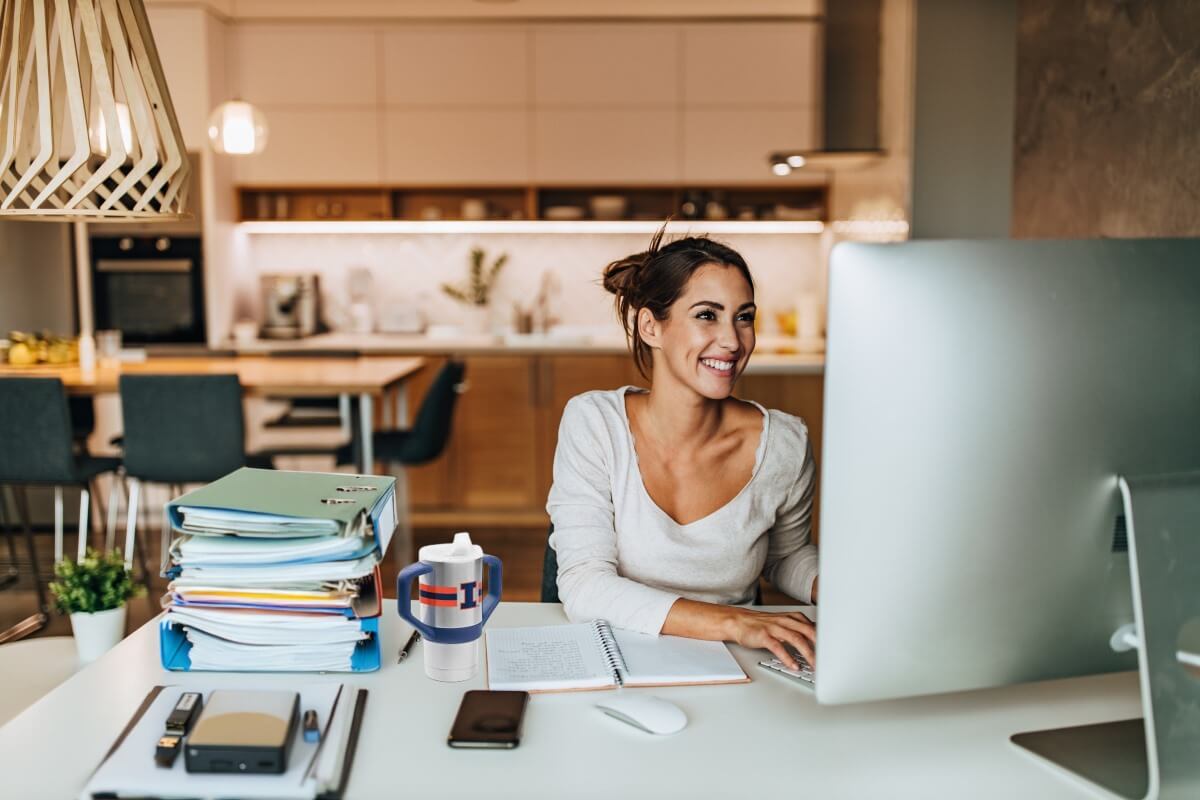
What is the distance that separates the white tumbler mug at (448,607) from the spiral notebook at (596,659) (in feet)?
0.15

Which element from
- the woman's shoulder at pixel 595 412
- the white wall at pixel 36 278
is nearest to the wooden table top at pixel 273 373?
the white wall at pixel 36 278

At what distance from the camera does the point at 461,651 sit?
129 cm

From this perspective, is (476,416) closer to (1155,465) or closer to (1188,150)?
(1188,150)

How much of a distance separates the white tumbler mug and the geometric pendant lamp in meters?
0.82

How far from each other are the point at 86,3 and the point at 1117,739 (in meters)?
1.71

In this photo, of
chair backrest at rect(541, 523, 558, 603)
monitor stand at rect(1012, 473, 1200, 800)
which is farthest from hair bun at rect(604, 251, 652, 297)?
monitor stand at rect(1012, 473, 1200, 800)

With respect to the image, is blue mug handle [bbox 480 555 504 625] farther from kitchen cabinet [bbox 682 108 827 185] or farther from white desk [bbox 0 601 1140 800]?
kitchen cabinet [bbox 682 108 827 185]

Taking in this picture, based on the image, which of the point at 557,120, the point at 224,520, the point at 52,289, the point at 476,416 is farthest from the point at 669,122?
the point at 224,520

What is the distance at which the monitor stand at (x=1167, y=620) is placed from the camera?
976 millimetres

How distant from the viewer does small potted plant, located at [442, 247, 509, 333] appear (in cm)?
579

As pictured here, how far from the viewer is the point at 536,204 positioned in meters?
5.67

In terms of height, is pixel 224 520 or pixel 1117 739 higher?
pixel 224 520

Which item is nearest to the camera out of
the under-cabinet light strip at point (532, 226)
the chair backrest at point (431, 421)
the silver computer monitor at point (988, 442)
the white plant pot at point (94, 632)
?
the silver computer monitor at point (988, 442)

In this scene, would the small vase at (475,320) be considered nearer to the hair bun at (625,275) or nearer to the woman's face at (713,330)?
the hair bun at (625,275)
